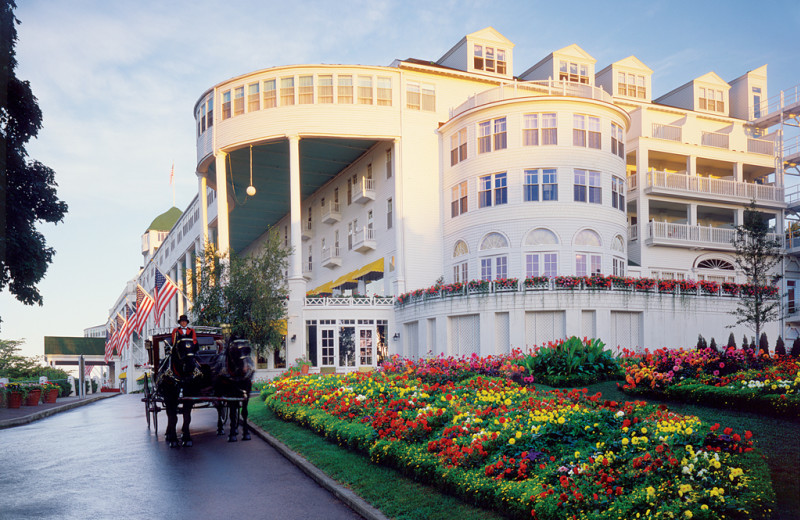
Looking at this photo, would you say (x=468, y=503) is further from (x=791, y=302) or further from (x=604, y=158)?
(x=791, y=302)

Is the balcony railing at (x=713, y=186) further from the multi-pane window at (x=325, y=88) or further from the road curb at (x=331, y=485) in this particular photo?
the road curb at (x=331, y=485)

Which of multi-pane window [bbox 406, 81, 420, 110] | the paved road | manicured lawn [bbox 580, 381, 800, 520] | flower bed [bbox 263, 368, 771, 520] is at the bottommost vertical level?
the paved road

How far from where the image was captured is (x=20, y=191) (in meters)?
27.3

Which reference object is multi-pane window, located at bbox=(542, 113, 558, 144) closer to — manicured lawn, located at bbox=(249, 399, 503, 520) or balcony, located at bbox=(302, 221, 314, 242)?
balcony, located at bbox=(302, 221, 314, 242)

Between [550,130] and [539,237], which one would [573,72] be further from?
[539,237]

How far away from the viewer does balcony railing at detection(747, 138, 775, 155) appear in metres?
48.5

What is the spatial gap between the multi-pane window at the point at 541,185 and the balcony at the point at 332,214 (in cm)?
1845

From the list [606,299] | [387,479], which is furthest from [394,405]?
[606,299]

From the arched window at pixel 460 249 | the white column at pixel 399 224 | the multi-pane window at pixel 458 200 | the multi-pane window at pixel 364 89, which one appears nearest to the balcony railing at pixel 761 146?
the multi-pane window at pixel 458 200

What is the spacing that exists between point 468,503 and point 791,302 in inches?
1752

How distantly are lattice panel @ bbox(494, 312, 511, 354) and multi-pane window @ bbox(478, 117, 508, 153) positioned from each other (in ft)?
31.7

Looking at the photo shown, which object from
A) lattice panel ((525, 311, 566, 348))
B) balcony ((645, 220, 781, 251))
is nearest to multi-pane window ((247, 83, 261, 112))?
lattice panel ((525, 311, 566, 348))

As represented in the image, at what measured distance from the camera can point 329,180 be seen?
5616 centimetres

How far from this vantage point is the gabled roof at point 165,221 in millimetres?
115500
